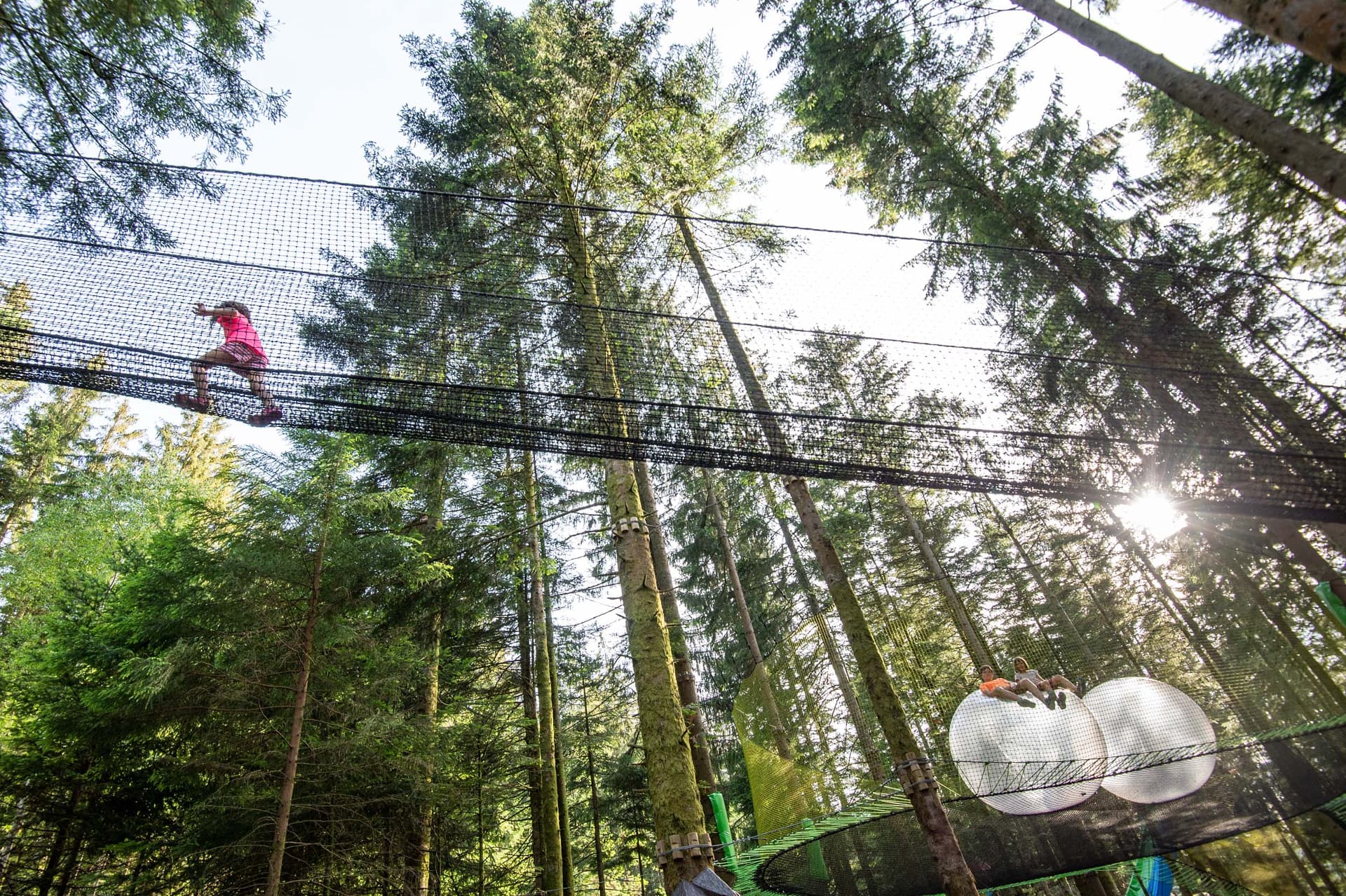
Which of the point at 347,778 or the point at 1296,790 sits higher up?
the point at 347,778

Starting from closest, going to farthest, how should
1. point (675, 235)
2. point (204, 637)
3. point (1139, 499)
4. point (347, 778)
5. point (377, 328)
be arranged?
point (1139, 499) → point (377, 328) → point (204, 637) → point (347, 778) → point (675, 235)

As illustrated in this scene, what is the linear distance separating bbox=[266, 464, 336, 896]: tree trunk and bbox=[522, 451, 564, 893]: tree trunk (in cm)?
175

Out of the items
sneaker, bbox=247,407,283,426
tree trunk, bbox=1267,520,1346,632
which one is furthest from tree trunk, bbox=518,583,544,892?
tree trunk, bbox=1267,520,1346,632

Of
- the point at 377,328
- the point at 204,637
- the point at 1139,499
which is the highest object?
the point at 377,328

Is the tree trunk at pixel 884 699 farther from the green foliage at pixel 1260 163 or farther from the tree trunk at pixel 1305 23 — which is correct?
the green foliage at pixel 1260 163

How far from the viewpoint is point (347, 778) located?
5574mm

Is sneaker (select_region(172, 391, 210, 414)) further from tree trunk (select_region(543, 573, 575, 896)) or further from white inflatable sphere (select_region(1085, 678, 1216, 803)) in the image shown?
tree trunk (select_region(543, 573, 575, 896))

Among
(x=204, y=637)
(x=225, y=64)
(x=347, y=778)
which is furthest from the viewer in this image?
(x=347, y=778)

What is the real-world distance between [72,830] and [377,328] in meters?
6.45

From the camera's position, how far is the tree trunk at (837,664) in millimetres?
4094

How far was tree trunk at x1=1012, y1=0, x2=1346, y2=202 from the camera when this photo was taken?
2.89 meters

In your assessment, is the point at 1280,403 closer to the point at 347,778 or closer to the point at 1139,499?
the point at 1139,499

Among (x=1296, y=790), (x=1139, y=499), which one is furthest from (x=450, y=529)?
(x=1296, y=790)

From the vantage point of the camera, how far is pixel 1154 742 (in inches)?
134
